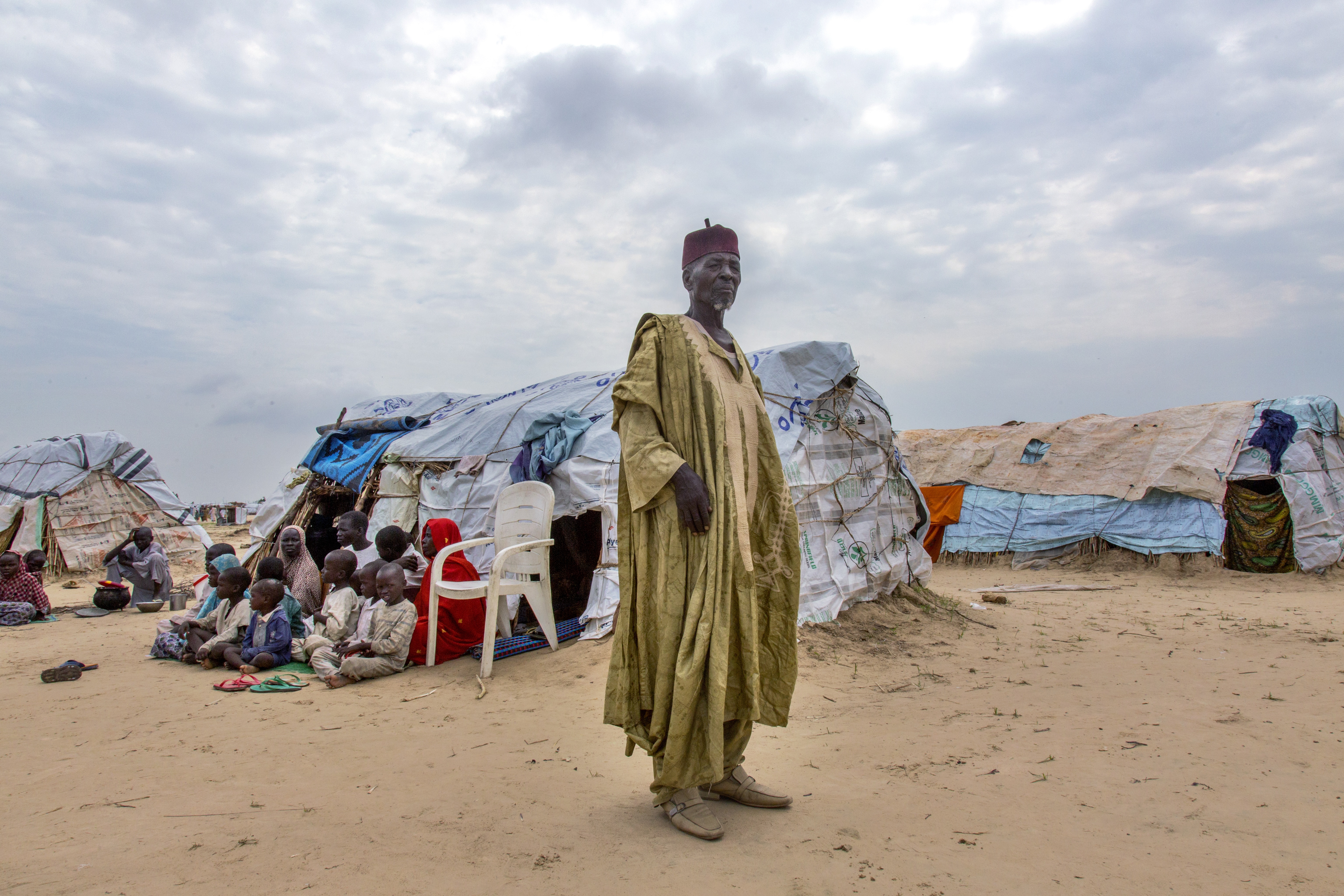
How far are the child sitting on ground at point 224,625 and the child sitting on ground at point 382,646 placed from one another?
74cm

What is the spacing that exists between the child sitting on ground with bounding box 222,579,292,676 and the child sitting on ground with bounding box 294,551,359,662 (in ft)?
0.41

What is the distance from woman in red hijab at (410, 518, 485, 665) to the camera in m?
4.81

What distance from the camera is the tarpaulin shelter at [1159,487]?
9.62 meters

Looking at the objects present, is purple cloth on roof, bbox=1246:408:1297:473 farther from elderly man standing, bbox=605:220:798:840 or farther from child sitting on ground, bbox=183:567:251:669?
child sitting on ground, bbox=183:567:251:669

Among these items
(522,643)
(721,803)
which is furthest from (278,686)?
(721,803)

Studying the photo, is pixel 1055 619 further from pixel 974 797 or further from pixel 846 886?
pixel 846 886

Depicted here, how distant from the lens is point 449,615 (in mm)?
4930

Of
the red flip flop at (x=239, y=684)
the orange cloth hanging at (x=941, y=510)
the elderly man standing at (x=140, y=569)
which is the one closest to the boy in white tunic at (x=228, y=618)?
the red flip flop at (x=239, y=684)

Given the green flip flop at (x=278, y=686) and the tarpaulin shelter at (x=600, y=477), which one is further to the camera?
the tarpaulin shelter at (x=600, y=477)

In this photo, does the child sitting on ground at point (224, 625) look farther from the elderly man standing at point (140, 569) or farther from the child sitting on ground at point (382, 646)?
the elderly man standing at point (140, 569)

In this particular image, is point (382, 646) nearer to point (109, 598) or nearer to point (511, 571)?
point (511, 571)

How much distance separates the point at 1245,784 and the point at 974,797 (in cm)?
89

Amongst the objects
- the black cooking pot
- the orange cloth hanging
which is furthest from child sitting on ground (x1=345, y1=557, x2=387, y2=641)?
the orange cloth hanging

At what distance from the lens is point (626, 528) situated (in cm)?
220
